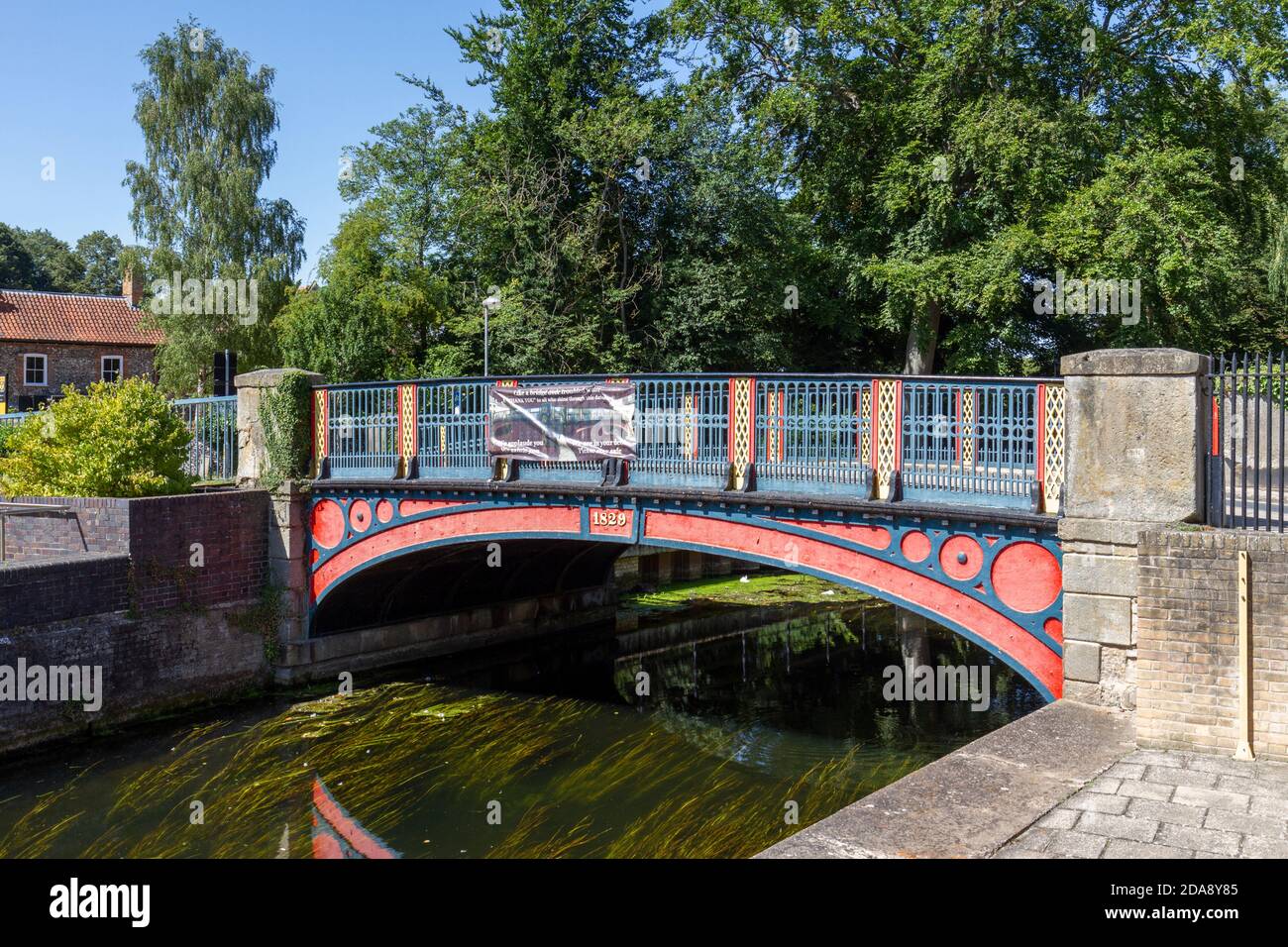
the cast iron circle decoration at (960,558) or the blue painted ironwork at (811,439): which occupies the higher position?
the blue painted ironwork at (811,439)

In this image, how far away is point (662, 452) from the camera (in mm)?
11859

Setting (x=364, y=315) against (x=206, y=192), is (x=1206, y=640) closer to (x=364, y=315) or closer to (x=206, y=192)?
(x=364, y=315)

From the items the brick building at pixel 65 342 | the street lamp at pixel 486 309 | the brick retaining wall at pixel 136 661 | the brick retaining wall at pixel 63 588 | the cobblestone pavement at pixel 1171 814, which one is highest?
the brick building at pixel 65 342

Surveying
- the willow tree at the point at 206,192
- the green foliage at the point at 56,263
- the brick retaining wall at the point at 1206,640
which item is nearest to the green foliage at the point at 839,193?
the willow tree at the point at 206,192

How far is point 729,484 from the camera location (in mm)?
11102

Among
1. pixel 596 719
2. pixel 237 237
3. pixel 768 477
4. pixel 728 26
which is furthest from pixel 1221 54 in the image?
pixel 237 237

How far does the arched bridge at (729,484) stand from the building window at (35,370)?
80.7 feet

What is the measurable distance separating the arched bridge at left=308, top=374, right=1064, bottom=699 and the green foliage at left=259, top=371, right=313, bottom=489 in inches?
7.8

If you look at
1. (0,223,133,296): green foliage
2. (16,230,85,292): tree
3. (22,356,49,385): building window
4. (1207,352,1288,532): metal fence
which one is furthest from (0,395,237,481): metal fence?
(16,230,85,292): tree

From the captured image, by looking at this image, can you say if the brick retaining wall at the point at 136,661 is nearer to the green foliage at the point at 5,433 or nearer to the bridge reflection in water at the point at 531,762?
the bridge reflection in water at the point at 531,762

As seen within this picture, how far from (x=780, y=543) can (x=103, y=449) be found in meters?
9.68

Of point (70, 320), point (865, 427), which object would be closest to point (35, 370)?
point (70, 320)

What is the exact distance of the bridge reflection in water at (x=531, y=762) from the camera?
32.8 ft

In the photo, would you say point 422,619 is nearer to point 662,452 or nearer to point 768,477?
point 662,452
